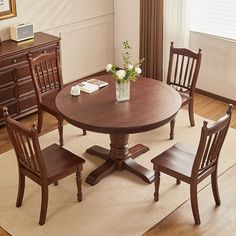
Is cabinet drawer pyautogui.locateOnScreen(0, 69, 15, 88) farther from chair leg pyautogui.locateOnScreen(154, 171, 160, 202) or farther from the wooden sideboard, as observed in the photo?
chair leg pyautogui.locateOnScreen(154, 171, 160, 202)

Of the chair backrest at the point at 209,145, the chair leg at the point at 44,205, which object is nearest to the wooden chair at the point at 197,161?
the chair backrest at the point at 209,145

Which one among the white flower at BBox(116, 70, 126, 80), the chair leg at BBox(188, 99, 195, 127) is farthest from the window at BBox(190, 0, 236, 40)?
the white flower at BBox(116, 70, 126, 80)

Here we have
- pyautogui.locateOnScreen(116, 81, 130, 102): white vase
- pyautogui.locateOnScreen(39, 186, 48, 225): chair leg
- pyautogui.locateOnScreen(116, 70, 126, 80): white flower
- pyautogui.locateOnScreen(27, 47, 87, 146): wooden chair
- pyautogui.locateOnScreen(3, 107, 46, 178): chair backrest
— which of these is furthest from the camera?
pyautogui.locateOnScreen(27, 47, 87, 146): wooden chair

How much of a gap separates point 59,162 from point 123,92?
36.0 inches

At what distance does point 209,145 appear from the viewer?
3.78 meters

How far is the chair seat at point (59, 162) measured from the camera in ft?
13.0

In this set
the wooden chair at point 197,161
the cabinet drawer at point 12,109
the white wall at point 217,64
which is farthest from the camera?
the white wall at point 217,64

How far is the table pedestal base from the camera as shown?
15.2 ft

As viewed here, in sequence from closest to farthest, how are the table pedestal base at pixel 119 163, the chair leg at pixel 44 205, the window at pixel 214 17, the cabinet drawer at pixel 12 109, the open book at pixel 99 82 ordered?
the chair leg at pixel 44 205 < the table pedestal base at pixel 119 163 < the open book at pixel 99 82 < the cabinet drawer at pixel 12 109 < the window at pixel 214 17

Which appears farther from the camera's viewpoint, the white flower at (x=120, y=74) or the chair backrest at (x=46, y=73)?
the chair backrest at (x=46, y=73)

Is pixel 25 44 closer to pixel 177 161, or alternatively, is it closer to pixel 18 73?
pixel 18 73

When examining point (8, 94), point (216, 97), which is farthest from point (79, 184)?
point (216, 97)

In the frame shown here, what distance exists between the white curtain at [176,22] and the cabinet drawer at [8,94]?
2205mm

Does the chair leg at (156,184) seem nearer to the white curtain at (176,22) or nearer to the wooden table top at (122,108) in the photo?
the wooden table top at (122,108)
